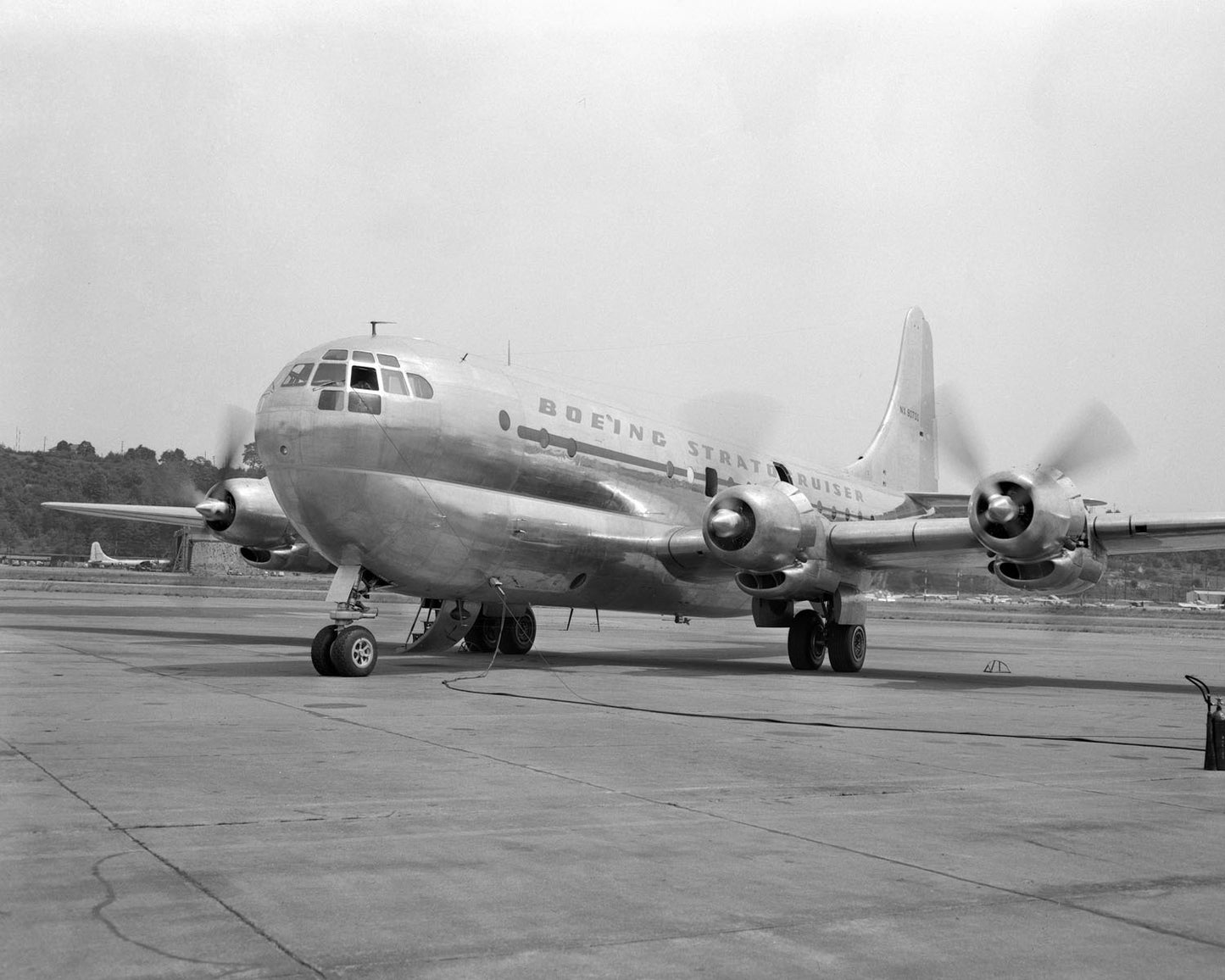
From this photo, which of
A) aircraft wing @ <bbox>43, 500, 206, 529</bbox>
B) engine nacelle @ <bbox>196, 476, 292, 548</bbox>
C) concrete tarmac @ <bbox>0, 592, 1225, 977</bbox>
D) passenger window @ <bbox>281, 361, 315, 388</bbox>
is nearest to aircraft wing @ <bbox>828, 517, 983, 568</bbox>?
concrete tarmac @ <bbox>0, 592, 1225, 977</bbox>

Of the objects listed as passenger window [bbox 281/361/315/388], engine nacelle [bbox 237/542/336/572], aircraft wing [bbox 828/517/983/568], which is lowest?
engine nacelle [bbox 237/542/336/572]

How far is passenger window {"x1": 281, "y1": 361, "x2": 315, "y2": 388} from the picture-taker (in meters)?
17.4

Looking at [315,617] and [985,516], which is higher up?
[985,516]

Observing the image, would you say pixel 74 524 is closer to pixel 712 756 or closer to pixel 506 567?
pixel 506 567

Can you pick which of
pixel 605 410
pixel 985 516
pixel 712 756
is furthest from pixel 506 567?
pixel 712 756

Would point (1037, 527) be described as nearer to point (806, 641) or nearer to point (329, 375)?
point (806, 641)

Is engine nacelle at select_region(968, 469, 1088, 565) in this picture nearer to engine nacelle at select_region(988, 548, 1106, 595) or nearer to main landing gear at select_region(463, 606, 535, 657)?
engine nacelle at select_region(988, 548, 1106, 595)

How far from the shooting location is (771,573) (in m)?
21.1

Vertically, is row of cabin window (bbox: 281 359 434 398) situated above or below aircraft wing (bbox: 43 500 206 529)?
above

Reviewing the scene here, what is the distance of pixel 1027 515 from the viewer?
18547 millimetres

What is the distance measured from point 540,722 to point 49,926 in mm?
7690

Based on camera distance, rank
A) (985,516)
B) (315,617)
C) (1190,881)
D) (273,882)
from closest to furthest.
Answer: (273,882) → (1190,881) → (985,516) → (315,617)

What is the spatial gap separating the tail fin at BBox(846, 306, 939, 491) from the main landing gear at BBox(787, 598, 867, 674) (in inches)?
370

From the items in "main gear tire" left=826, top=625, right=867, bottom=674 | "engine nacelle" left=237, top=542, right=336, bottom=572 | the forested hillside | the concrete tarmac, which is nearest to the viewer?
the concrete tarmac
